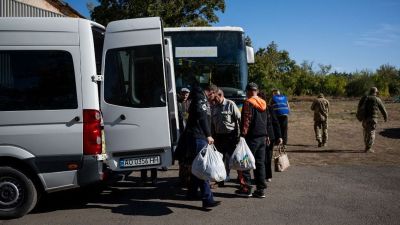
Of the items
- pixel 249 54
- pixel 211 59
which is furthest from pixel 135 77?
pixel 249 54

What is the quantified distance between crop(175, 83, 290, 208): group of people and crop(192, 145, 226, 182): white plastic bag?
0.19 meters

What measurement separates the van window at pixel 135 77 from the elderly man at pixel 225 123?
1.45 metres

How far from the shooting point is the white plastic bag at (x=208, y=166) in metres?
5.90

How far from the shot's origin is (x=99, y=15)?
88.5ft

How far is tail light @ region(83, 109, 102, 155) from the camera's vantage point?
224 inches

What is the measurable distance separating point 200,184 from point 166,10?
19.9m

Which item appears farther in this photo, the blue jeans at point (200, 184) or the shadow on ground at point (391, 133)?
the shadow on ground at point (391, 133)

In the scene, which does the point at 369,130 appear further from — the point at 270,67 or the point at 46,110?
the point at 270,67

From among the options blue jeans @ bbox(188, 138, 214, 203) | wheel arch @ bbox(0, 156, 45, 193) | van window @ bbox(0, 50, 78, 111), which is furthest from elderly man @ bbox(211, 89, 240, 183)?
wheel arch @ bbox(0, 156, 45, 193)

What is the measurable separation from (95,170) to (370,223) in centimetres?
383

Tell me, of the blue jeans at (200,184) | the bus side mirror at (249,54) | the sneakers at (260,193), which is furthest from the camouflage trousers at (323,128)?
the blue jeans at (200,184)

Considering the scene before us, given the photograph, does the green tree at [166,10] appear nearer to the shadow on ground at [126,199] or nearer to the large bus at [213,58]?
the large bus at [213,58]

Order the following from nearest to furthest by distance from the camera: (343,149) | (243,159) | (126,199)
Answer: (243,159)
(126,199)
(343,149)

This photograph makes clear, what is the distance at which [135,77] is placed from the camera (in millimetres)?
6250
